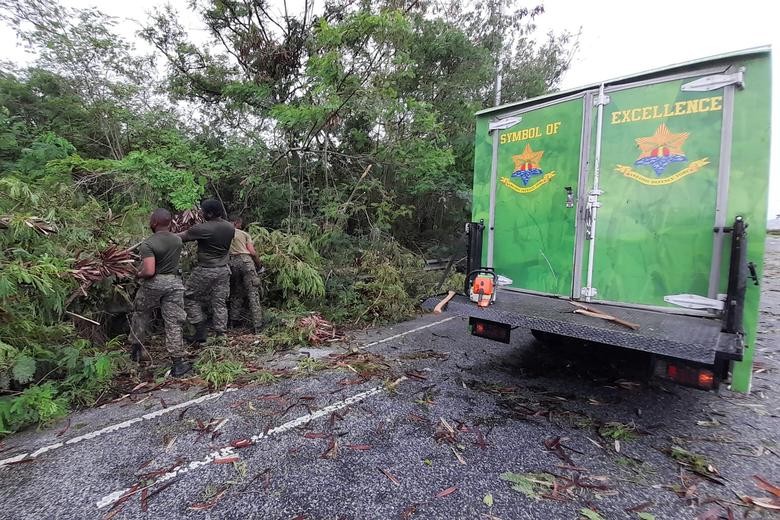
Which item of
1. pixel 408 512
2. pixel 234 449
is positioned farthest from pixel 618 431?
pixel 234 449

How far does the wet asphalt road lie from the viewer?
2.16 meters

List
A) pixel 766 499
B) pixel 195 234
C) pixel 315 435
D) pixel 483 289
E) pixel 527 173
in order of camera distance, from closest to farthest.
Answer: pixel 766 499, pixel 315 435, pixel 483 289, pixel 527 173, pixel 195 234

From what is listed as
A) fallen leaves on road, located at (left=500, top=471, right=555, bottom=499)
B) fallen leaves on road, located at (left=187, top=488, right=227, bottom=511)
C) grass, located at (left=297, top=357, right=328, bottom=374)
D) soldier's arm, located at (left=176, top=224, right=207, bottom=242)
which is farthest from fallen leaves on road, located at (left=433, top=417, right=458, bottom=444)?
soldier's arm, located at (left=176, top=224, right=207, bottom=242)

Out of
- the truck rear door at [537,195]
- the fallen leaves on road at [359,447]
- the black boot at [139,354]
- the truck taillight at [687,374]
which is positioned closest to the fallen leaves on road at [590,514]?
the truck taillight at [687,374]

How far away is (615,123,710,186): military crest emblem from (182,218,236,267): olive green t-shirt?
442 centimetres

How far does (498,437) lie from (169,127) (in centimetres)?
871

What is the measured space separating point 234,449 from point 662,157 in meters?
3.92

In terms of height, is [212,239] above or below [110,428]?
above

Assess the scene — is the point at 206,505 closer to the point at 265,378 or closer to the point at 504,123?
the point at 265,378

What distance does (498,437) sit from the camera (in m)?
2.84

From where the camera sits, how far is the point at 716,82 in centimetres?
271

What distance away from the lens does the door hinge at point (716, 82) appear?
261 centimetres

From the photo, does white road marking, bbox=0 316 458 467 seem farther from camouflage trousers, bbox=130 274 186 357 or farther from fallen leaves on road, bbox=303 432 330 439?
fallen leaves on road, bbox=303 432 330 439

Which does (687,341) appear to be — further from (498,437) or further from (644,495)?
(498,437)
